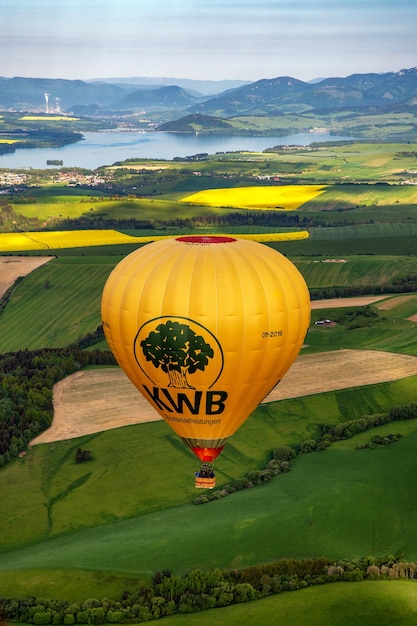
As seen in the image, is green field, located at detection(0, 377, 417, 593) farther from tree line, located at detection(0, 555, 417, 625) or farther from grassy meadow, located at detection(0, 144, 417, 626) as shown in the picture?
tree line, located at detection(0, 555, 417, 625)

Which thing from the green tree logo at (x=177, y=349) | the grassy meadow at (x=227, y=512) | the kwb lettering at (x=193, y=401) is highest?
the green tree logo at (x=177, y=349)

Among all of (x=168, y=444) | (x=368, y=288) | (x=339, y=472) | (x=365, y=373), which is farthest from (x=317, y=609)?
(x=368, y=288)

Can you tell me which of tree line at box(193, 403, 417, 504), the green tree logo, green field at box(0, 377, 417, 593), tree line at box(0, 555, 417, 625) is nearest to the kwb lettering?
the green tree logo

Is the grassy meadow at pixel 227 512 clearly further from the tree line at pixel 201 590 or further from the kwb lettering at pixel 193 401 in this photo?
the kwb lettering at pixel 193 401

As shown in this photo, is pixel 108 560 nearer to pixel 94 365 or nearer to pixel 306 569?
pixel 306 569

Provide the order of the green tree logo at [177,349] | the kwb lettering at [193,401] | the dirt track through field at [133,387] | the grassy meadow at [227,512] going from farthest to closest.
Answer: the dirt track through field at [133,387], the grassy meadow at [227,512], the kwb lettering at [193,401], the green tree logo at [177,349]

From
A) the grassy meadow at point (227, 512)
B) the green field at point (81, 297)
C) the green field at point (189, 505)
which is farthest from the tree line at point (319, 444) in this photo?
the green field at point (81, 297)
